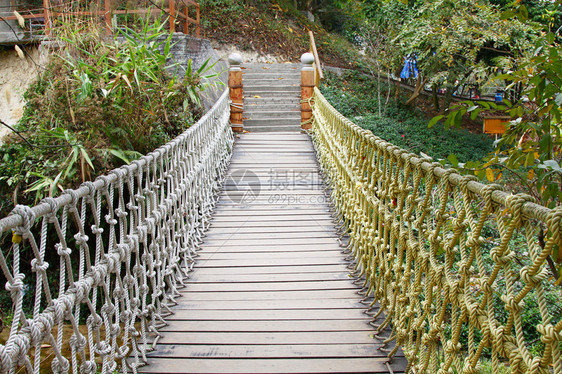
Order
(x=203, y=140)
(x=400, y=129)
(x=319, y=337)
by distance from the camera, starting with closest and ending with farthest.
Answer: (x=319, y=337) < (x=203, y=140) < (x=400, y=129)

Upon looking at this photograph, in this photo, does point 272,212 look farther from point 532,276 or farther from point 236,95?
point 236,95

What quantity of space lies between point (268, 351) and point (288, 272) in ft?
2.86

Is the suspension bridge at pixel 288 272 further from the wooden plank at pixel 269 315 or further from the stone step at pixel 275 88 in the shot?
the stone step at pixel 275 88

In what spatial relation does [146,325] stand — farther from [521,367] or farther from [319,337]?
[521,367]

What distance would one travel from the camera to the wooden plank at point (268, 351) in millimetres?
1957

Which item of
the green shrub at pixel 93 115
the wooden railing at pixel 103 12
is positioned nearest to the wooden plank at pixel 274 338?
the wooden railing at pixel 103 12

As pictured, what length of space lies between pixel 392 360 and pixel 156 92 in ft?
11.9

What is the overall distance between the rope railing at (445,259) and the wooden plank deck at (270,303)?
0.63 ft

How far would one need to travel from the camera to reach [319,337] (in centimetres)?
209

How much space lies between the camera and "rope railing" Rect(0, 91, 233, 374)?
1223 millimetres

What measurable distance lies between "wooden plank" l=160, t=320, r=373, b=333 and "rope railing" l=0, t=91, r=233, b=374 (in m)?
0.14

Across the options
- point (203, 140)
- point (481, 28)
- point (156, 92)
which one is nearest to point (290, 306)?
point (203, 140)

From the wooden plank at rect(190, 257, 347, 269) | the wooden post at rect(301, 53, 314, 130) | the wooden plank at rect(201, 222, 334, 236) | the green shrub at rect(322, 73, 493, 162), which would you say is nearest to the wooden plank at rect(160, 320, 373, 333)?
the wooden plank at rect(190, 257, 347, 269)

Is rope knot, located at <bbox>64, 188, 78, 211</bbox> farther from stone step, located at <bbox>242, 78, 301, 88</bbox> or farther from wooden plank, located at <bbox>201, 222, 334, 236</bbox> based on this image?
stone step, located at <bbox>242, 78, 301, 88</bbox>
